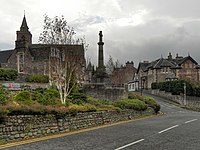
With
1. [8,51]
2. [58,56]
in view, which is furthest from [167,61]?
[58,56]

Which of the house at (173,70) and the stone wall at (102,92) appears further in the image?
the house at (173,70)

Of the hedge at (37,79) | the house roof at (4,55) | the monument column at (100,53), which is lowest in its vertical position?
the hedge at (37,79)

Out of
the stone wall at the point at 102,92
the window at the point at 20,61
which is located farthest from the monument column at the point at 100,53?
the window at the point at 20,61

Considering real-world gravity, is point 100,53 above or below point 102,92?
above

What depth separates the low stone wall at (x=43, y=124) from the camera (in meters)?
13.9

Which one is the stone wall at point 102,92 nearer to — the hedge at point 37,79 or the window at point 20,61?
the hedge at point 37,79

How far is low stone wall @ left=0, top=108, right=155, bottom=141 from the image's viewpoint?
13.9 metres

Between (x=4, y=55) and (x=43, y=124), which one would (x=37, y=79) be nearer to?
(x=43, y=124)

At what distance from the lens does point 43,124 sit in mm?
15914

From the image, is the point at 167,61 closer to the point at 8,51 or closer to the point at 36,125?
the point at 8,51

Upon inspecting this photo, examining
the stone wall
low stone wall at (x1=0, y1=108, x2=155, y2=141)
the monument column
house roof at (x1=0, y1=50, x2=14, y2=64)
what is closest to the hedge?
the stone wall

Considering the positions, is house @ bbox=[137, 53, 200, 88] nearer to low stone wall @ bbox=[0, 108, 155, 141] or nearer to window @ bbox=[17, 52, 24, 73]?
window @ bbox=[17, 52, 24, 73]

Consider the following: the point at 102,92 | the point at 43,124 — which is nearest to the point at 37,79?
the point at 102,92

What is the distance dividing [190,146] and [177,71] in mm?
80167
